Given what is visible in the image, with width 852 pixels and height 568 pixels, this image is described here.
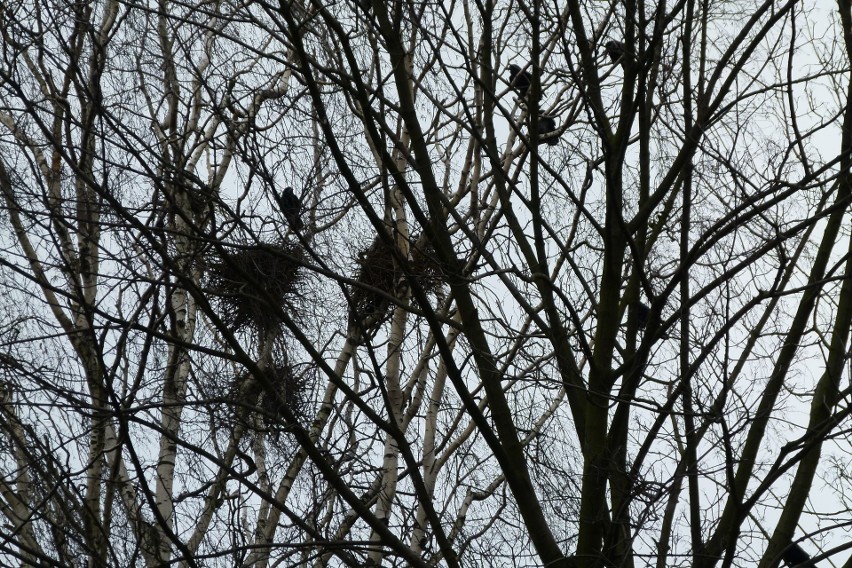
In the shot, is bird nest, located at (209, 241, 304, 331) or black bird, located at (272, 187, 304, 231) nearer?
black bird, located at (272, 187, 304, 231)

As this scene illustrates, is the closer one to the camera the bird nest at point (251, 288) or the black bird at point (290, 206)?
the black bird at point (290, 206)

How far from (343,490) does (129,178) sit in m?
2.52

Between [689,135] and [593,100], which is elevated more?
[593,100]

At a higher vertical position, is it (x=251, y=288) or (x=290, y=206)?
(x=251, y=288)

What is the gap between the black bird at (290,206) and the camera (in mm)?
3607

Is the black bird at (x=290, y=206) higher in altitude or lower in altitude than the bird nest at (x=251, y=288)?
lower

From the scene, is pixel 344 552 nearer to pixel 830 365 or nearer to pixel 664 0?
pixel 830 365

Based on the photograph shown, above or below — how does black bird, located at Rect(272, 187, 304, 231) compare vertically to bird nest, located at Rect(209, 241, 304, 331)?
below

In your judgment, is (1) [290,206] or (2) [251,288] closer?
(1) [290,206]

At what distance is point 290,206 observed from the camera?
156 inches

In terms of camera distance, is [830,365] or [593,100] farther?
[830,365]

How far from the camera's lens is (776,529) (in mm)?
3482

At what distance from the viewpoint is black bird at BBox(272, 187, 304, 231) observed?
3.61 metres

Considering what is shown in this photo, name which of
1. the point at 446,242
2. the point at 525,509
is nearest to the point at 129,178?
the point at 446,242
